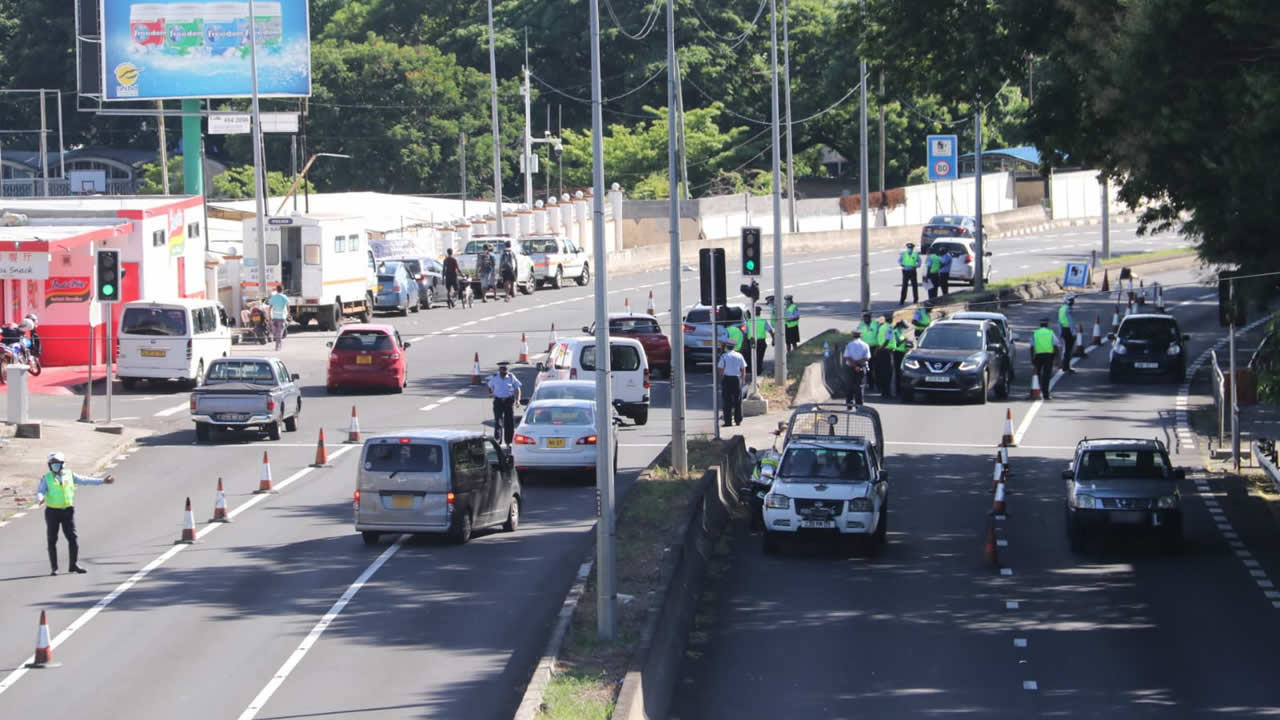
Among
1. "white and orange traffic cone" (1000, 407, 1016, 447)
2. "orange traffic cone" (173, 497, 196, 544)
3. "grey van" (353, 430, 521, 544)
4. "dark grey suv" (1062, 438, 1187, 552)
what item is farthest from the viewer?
"white and orange traffic cone" (1000, 407, 1016, 447)

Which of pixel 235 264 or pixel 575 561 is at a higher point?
pixel 235 264

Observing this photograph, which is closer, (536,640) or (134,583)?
(536,640)

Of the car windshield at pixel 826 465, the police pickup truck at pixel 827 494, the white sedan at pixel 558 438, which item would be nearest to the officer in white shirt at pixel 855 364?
the white sedan at pixel 558 438

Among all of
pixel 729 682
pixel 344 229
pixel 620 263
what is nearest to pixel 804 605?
pixel 729 682

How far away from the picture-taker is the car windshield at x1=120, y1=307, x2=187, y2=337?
3712 cm

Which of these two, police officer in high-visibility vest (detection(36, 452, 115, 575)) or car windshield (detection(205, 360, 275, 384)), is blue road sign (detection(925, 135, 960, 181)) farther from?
police officer in high-visibility vest (detection(36, 452, 115, 575))

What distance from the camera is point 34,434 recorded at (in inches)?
1226

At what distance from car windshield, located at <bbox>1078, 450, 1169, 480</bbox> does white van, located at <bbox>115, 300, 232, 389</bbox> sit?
20.9 metres

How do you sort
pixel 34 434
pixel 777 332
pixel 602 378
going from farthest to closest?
pixel 777 332 → pixel 34 434 → pixel 602 378

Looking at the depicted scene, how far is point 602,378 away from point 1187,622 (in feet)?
25.3

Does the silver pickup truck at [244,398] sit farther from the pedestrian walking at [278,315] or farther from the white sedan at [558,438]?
the pedestrian walking at [278,315]

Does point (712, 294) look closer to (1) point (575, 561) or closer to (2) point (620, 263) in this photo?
(1) point (575, 561)

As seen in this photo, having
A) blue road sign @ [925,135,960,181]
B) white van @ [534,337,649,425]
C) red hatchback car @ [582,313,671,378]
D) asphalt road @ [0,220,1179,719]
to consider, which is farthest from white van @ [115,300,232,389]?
blue road sign @ [925,135,960,181]

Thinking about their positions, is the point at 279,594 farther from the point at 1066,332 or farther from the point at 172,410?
the point at 1066,332
